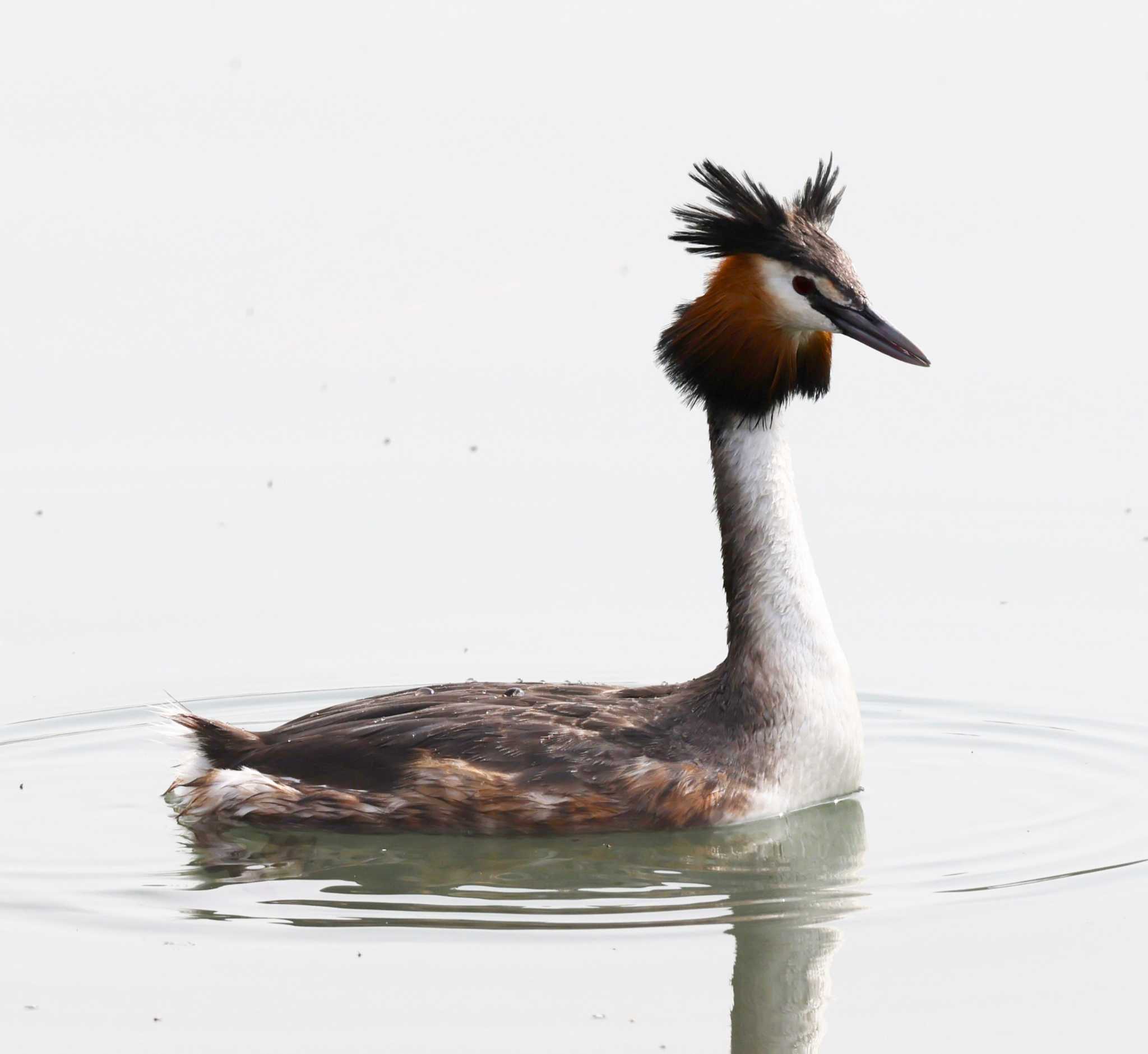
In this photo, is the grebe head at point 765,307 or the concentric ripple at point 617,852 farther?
the grebe head at point 765,307

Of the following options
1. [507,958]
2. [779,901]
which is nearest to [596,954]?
[507,958]

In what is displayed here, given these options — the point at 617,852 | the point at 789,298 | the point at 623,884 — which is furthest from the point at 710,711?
the point at 789,298

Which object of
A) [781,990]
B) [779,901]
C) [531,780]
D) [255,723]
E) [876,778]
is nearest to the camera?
[781,990]

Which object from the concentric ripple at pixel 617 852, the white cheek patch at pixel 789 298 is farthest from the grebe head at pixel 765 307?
the concentric ripple at pixel 617 852

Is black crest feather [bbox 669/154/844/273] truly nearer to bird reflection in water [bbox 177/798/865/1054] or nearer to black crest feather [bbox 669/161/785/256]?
black crest feather [bbox 669/161/785/256]

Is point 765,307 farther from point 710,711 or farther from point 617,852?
point 617,852

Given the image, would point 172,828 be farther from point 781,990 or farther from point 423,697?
point 781,990

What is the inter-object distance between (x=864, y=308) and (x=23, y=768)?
4959mm

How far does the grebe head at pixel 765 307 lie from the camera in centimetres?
1278

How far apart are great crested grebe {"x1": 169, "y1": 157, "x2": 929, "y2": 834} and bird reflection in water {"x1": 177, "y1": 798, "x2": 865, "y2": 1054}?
0.12 m

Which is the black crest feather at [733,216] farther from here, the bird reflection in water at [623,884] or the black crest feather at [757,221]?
the bird reflection in water at [623,884]

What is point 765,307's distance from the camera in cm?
1288

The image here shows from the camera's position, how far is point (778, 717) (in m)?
12.8

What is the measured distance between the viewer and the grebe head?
12781mm
